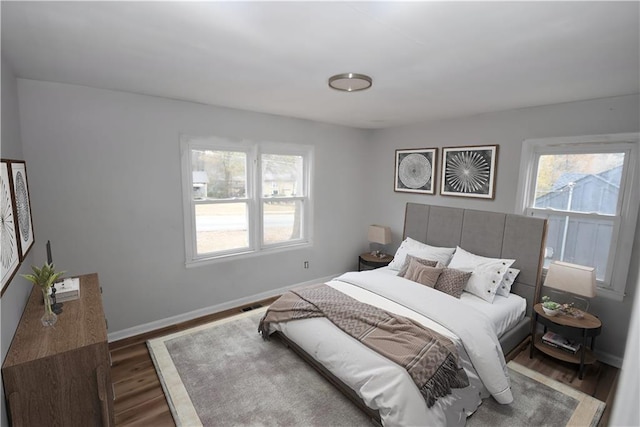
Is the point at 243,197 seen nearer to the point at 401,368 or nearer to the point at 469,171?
the point at 401,368

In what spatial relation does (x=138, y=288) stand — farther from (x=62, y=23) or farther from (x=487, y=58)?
(x=487, y=58)

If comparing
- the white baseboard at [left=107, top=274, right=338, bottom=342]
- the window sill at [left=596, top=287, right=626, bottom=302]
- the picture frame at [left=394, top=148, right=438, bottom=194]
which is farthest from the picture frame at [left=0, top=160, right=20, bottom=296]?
the window sill at [left=596, top=287, right=626, bottom=302]

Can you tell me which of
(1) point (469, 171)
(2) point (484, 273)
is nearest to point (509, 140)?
(1) point (469, 171)

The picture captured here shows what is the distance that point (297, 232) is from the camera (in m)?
4.47

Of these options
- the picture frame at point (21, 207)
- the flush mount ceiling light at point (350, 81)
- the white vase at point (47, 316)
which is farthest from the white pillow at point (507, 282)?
the picture frame at point (21, 207)

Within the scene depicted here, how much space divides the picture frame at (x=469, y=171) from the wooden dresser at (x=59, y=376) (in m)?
3.82

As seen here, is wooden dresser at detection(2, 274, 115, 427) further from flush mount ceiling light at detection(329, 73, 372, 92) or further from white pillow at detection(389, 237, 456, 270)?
white pillow at detection(389, 237, 456, 270)

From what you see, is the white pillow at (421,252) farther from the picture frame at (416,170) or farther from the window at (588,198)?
the window at (588,198)

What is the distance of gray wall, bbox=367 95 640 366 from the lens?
277cm

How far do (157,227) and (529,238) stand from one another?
12.7 ft

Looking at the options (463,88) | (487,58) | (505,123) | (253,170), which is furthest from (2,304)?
(505,123)

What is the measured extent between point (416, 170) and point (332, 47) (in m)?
2.85

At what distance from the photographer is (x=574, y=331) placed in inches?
103

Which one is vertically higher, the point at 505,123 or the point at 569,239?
the point at 505,123
